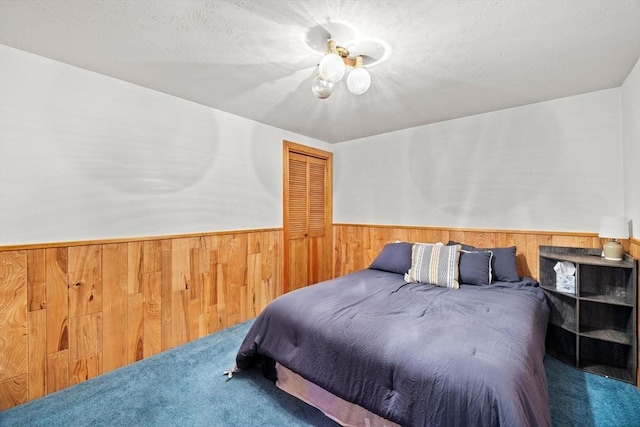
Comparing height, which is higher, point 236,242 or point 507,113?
point 507,113

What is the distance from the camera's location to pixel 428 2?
1406 mm

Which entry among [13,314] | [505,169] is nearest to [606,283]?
[505,169]

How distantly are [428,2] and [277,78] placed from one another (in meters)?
1.19

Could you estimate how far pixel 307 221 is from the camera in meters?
4.00

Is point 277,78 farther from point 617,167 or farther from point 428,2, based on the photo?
point 617,167

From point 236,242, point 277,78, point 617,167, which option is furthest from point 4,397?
point 617,167

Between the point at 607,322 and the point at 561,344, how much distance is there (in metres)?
0.39

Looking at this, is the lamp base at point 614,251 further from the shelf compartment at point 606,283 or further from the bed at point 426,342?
the bed at point 426,342

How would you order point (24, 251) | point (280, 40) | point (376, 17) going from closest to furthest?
point (376, 17), point (280, 40), point (24, 251)

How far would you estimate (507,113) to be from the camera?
2895 mm

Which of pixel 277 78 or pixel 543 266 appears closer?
pixel 277 78

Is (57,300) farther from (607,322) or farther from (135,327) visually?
(607,322)

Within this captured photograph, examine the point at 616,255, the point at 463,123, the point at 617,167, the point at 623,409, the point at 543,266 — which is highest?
the point at 463,123

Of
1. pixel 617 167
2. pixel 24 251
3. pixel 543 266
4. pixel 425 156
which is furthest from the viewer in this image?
pixel 425 156
